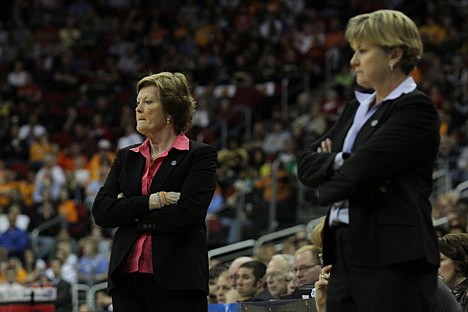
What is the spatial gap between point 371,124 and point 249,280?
4.01 m

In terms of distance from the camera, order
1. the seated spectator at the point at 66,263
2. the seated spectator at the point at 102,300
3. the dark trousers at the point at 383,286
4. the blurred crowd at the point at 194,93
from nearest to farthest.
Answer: the dark trousers at the point at 383,286 → the seated spectator at the point at 102,300 → the seated spectator at the point at 66,263 → the blurred crowd at the point at 194,93

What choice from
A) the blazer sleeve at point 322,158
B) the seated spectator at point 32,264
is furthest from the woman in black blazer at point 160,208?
the seated spectator at point 32,264

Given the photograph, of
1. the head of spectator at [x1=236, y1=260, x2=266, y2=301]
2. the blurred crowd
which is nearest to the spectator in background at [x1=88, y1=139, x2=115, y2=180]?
the blurred crowd

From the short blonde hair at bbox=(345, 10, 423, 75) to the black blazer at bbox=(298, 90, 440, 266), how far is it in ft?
0.48

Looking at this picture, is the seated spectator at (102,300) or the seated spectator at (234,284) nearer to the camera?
the seated spectator at (234,284)

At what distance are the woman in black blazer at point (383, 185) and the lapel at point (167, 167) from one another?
1039 mm

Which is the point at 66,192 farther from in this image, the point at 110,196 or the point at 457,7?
the point at 110,196

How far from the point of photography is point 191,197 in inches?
174

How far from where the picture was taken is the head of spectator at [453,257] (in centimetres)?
542

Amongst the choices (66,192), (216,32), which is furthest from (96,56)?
(66,192)

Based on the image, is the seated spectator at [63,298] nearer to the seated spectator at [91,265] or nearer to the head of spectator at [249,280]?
the head of spectator at [249,280]

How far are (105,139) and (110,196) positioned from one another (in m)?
14.0

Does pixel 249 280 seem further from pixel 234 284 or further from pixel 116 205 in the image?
pixel 116 205

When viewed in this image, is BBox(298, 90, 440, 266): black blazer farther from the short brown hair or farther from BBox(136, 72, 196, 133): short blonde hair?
the short brown hair
